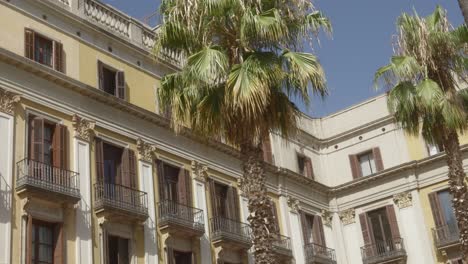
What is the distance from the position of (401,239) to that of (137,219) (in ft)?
51.7

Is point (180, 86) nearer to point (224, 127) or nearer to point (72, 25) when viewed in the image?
point (224, 127)

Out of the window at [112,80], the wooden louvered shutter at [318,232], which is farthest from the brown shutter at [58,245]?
the wooden louvered shutter at [318,232]

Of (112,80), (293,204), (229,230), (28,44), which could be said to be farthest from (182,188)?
(293,204)

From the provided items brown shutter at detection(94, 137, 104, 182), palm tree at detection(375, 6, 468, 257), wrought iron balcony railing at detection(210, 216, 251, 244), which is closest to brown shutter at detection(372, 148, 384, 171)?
wrought iron balcony railing at detection(210, 216, 251, 244)

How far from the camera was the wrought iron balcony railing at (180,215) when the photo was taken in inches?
981

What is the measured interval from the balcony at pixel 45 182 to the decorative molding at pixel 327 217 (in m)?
17.4

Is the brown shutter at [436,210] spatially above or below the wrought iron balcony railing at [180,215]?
above

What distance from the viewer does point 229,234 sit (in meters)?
27.5

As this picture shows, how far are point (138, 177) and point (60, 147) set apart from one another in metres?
3.74

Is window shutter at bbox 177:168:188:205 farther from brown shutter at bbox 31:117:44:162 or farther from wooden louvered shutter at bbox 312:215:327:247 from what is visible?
wooden louvered shutter at bbox 312:215:327:247

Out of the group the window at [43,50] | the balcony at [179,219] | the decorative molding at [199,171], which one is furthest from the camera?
the decorative molding at [199,171]

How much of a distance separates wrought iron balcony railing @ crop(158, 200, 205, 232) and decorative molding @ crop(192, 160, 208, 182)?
181 centimetres

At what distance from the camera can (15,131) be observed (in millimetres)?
21281

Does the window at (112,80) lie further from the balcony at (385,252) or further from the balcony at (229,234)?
the balcony at (385,252)
